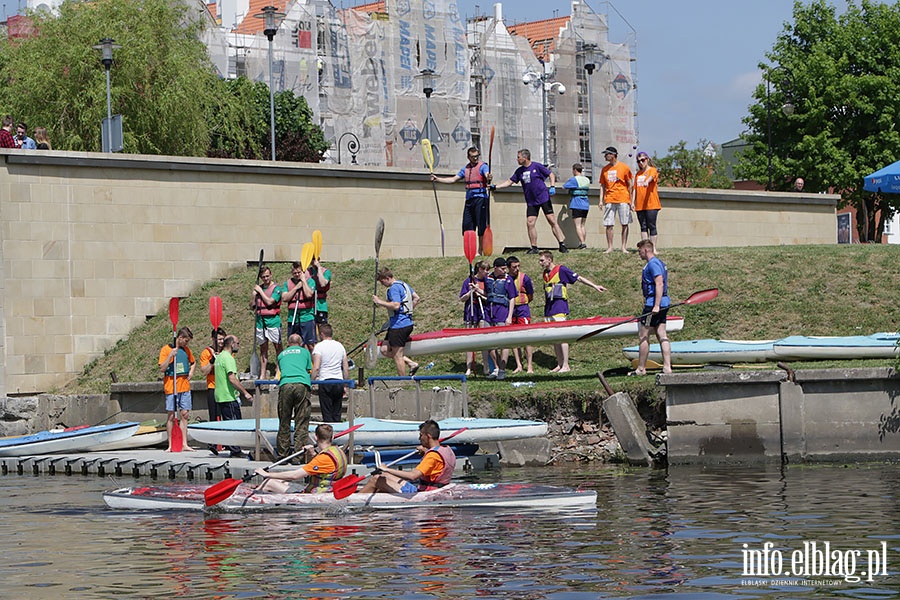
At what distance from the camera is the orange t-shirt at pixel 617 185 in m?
27.1

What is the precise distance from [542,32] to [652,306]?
66635 mm

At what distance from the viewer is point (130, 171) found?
2894 centimetres

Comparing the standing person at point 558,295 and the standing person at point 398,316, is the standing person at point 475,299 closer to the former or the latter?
the standing person at point 558,295

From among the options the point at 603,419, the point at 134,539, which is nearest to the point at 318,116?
the point at 603,419

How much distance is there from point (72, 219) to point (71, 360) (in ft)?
9.02

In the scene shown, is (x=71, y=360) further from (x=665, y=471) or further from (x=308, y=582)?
(x=308, y=582)

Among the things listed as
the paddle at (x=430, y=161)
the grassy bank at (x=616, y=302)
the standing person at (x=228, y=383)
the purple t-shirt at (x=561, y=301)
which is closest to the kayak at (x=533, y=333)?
the grassy bank at (x=616, y=302)

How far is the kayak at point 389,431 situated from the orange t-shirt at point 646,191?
7.52 metres

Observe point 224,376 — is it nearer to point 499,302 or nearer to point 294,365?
point 294,365

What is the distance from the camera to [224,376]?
21.0 meters

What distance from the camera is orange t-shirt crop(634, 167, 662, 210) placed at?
84.0ft

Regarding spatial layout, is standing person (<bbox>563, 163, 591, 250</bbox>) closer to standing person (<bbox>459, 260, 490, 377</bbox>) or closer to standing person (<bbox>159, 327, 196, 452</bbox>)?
standing person (<bbox>459, 260, 490, 377</bbox>)

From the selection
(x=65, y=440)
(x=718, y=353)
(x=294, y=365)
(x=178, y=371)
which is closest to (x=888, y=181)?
(x=718, y=353)

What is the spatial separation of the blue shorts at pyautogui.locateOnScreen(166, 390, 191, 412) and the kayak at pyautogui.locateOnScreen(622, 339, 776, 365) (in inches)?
263
